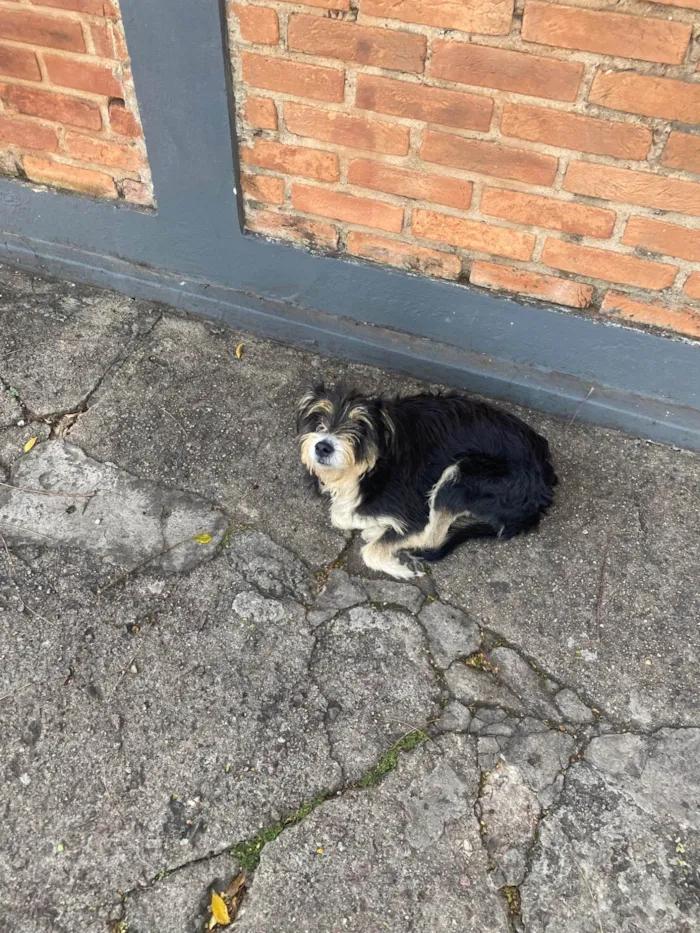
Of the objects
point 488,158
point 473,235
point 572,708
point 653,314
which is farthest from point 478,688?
point 488,158

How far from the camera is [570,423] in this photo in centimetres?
307

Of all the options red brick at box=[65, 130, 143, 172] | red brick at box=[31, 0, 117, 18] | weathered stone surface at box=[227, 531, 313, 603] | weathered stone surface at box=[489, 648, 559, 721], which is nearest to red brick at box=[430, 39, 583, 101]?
red brick at box=[31, 0, 117, 18]

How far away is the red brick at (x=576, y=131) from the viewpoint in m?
2.21

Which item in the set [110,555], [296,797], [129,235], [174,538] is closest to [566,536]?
[296,797]

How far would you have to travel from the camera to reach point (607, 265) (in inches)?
102

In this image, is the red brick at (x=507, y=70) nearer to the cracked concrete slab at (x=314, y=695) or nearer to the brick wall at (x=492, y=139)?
the brick wall at (x=492, y=139)

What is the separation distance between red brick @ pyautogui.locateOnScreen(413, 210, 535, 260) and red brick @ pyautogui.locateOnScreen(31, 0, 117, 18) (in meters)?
1.47

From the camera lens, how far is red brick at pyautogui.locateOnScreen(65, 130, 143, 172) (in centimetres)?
301

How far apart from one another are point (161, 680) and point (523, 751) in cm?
128

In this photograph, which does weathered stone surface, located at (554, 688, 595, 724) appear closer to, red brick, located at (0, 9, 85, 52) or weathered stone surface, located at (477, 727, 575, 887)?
weathered stone surface, located at (477, 727, 575, 887)

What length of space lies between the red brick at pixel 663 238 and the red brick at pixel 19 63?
2659 millimetres

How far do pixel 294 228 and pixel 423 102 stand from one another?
0.85 m

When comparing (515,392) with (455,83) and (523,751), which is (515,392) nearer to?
(455,83)

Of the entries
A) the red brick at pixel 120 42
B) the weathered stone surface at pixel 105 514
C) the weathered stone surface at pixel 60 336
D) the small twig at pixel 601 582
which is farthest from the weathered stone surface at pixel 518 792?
the red brick at pixel 120 42
